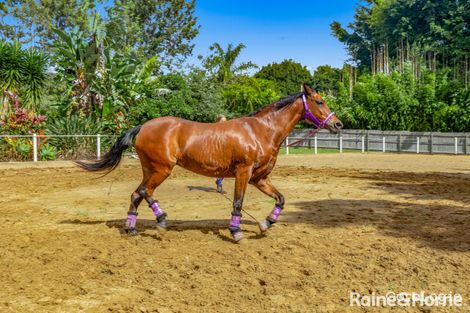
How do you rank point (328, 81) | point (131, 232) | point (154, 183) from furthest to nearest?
point (328, 81)
point (154, 183)
point (131, 232)

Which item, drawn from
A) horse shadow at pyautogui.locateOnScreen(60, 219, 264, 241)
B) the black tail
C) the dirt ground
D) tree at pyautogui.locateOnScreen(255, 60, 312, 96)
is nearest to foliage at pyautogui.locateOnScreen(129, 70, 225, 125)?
the dirt ground

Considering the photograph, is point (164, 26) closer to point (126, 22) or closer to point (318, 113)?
point (126, 22)

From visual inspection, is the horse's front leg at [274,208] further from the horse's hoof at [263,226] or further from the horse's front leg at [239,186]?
the horse's front leg at [239,186]

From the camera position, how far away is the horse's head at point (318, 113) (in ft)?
21.0

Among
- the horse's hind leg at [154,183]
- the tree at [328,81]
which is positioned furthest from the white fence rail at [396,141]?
the tree at [328,81]

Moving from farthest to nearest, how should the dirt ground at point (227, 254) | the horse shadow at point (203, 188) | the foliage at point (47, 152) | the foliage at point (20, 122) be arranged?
the foliage at point (20, 122)
the foliage at point (47, 152)
the horse shadow at point (203, 188)
the dirt ground at point (227, 254)

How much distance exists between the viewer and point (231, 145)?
6.19 m

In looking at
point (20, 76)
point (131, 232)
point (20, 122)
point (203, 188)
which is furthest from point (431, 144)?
point (131, 232)

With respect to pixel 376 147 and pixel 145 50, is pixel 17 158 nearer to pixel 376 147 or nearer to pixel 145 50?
pixel 376 147

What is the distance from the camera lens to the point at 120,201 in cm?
945

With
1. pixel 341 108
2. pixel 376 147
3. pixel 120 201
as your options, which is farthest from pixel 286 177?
pixel 341 108

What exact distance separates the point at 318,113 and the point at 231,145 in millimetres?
1375

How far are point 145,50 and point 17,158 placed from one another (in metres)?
27.8

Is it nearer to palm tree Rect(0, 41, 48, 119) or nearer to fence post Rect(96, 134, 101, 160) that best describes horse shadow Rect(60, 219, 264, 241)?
fence post Rect(96, 134, 101, 160)
